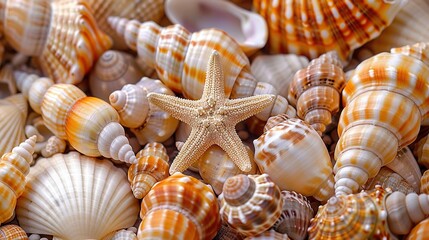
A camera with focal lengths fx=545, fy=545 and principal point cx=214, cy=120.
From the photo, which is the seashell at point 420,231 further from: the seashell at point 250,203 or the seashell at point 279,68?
the seashell at point 279,68

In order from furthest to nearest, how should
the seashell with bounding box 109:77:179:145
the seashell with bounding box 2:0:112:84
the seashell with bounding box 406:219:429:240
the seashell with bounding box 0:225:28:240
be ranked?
the seashell with bounding box 2:0:112:84
the seashell with bounding box 109:77:179:145
the seashell with bounding box 0:225:28:240
the seashell with bounding box 406:219:429:240

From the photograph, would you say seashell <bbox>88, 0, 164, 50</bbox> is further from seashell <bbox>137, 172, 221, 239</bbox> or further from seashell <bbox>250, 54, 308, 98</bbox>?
seashell <bbox>137, 172, 221, 239</bbox>

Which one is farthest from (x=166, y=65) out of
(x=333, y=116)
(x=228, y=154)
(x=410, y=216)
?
(x=410, y=216)

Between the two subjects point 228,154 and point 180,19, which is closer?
point 228,154

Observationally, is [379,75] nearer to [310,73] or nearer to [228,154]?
[310,73]

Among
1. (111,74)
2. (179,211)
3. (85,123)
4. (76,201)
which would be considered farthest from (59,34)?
(179,211)

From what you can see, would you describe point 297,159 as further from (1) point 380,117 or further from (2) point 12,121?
(2) point 12,121

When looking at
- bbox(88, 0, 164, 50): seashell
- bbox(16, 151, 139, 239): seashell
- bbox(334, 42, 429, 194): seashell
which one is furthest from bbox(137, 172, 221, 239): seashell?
bbox(88, 0, 164, 50): seashell
